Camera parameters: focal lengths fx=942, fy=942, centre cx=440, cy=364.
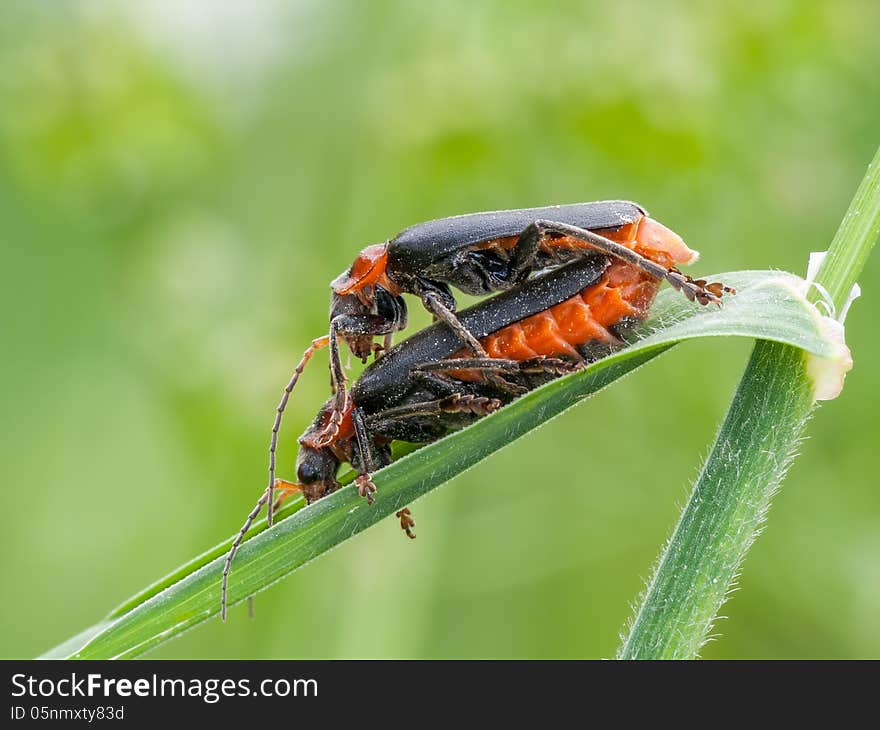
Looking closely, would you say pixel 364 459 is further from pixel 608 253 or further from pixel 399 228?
pixel 399 228

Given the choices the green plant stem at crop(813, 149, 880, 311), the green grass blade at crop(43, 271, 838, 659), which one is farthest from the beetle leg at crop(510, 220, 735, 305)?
the green plant stem at crop(813, 149, 880, 311)

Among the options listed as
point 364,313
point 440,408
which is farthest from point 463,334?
point 364,313

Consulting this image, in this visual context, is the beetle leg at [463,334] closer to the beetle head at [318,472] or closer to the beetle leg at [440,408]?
the beetle leg at [440,408]

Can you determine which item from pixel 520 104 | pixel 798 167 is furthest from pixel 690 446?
pixel 520 104

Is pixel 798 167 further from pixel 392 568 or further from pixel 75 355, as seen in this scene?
pixel 75 355

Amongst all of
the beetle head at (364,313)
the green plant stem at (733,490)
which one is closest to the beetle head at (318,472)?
the beetle head at (364,313)

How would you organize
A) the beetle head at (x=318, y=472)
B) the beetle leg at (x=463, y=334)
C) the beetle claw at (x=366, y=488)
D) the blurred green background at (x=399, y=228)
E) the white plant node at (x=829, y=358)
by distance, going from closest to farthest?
the white plant node at (x=829, y=358) → the beetle claw at (x=366, y=488) → the beetle leg at (x=463, y=334) → the beetle head at (x=318, y=472) → the blurred green background at (x=399, y=228)
